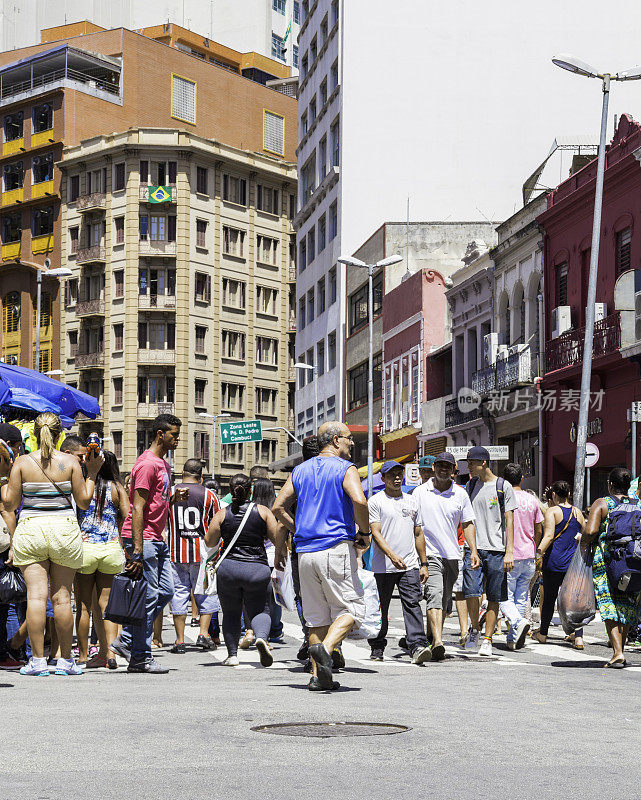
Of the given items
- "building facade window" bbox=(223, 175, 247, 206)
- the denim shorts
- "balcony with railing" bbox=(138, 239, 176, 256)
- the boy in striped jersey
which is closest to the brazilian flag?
"balcony with railing" bbox=(138, 239, 176, 256)

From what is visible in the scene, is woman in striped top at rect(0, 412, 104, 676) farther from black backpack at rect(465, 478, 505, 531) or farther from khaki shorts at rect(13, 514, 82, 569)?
black backpack at rect(465, 478, 505, 531)

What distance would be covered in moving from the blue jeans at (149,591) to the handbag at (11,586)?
84 cm

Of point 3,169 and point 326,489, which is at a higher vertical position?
point 3,169

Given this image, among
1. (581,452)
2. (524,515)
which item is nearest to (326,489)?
(524,515)

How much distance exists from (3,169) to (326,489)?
3181 inches

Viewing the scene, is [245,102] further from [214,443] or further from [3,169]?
[214,443]

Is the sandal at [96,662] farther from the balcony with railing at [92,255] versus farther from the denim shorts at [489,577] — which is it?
the balcony with railing at [92,255]

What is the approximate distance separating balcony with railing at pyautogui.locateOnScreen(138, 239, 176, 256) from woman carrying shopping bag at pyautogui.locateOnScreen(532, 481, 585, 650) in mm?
65418

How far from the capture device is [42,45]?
87750 mm

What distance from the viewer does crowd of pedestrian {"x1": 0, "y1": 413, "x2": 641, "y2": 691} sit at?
10.1 metres

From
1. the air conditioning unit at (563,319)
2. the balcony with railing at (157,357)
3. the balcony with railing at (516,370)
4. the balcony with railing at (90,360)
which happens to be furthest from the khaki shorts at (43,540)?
the balcony with railing at (90,360)

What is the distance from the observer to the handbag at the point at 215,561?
12.1m

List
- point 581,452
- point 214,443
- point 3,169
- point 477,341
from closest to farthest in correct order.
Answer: point 581,452, point 477,341, point 214,443, point 3,169

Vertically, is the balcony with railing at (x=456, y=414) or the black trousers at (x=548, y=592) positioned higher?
the balcony with railing at (x=456, y=414)
